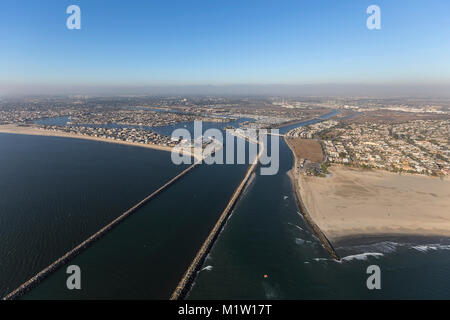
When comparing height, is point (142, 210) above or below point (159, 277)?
above

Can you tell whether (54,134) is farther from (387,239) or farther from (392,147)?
(392,147)

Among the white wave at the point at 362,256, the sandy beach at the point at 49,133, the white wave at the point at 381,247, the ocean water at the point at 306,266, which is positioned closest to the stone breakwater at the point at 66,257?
the ocean water at the point at 306,266

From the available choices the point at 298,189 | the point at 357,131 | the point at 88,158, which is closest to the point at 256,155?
the point at 298,189

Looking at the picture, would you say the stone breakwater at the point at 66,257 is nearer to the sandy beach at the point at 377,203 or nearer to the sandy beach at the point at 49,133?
the sandy beach at the point at 377,203

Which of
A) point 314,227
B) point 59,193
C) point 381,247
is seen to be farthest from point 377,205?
point 59,193

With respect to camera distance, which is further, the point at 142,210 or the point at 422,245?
the point at 142,210

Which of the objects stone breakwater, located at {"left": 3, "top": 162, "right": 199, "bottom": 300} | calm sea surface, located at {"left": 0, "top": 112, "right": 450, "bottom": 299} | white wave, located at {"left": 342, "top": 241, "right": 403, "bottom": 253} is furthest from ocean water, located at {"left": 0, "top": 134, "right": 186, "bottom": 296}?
white wave, located at {"left": 342, "top": 241, "right": 403, "bottom": 253}

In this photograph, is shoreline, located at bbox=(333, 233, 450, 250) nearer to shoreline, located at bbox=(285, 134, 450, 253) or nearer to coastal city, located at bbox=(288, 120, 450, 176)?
shoreline, located at bbox=(285, 134, 450, 253)
